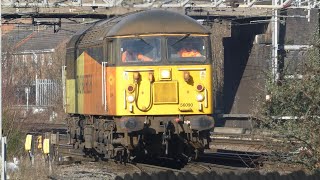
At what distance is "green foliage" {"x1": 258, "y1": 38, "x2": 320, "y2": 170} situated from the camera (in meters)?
15.8

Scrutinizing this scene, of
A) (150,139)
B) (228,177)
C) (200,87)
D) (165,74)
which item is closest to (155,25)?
(165,74)

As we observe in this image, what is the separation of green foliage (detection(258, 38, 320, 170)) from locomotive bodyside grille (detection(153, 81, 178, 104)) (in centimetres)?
264

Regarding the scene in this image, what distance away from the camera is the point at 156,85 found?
19.6 m

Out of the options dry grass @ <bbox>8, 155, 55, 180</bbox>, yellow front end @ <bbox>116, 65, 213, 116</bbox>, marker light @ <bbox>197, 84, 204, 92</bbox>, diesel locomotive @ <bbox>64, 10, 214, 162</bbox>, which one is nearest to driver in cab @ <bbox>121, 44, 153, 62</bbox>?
diesel locomotive @ <bbox>64, 10, 214, 162</bbox>

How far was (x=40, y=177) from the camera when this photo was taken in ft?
60.6

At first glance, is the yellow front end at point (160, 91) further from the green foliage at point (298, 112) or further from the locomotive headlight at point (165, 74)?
the green foliage at point (298, 112)

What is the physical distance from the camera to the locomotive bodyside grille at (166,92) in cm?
1959

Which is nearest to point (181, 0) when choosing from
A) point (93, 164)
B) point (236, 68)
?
point (236, 68)

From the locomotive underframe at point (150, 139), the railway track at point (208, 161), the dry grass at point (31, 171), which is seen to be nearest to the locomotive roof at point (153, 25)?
the locomotive underframe at point (150, 139)

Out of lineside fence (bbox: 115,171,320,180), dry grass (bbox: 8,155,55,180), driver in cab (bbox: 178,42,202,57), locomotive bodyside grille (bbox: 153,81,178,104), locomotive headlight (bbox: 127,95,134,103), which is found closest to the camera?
lineside fence (bbox: 115,171,320,180)

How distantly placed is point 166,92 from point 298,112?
13.0 feet

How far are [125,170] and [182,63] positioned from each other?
291 centimetres

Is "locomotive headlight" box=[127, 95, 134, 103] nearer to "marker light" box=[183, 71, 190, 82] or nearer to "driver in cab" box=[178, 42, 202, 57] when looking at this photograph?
"marker light" box=[183, 71, 190, 82]

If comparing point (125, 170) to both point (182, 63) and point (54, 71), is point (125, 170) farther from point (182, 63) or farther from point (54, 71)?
point (54, 71)
